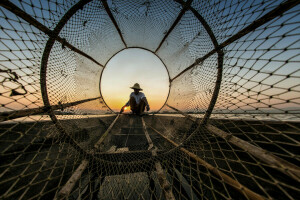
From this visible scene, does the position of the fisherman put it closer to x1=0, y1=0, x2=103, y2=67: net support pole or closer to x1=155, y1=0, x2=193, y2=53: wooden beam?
x1=155, y1=0, x2=193, y2=53: wooden beam

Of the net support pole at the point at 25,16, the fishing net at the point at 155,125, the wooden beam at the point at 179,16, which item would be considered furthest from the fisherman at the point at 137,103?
the net support pole at the point at 25,16

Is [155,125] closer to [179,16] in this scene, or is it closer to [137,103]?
[137,103]

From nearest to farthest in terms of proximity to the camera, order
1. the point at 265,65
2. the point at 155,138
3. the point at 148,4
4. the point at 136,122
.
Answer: the point at 265,65 → the point at 148,4 → the point at 155,138 → the point at 136,122

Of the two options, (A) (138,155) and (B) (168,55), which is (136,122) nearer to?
(A) (138,155)

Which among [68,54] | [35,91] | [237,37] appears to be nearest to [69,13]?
[68,54]

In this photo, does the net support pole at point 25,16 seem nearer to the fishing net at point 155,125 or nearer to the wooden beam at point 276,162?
the fishing net at point 155,125

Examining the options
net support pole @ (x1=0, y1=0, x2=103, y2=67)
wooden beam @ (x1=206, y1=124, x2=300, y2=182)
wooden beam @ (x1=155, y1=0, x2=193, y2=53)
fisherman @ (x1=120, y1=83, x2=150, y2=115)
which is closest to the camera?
wooden beam @ (x1=206, y1=124, x2=300, y2=182)

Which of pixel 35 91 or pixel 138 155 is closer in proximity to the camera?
pixel 35 91

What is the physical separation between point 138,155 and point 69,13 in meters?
3.60

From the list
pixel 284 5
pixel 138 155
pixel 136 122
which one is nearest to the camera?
pixel 284 5

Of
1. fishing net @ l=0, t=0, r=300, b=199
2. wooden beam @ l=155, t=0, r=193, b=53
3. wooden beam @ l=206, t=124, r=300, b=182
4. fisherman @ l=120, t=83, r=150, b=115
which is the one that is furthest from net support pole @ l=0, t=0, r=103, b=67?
fisherman @ l=120, t=83, r=150, b=115

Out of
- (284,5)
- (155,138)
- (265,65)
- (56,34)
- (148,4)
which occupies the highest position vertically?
(148,4)

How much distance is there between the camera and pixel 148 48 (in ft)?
19.5

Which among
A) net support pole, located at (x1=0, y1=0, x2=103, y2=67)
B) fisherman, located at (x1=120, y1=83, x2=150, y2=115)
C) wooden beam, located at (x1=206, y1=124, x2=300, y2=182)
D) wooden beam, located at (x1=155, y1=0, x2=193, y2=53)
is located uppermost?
wooden beam, located at (x1=155, y1=0, x2=193, y2=53)
